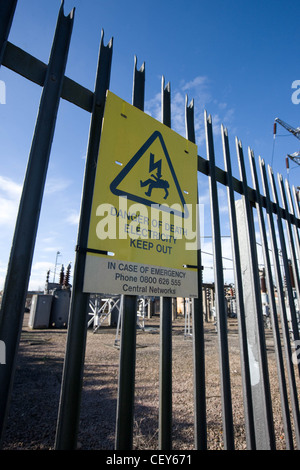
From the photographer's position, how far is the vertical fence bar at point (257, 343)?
6.41ft

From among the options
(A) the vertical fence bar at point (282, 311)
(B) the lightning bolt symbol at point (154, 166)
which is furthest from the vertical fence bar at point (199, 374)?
(A) the vertical fence bar at point (282, 311)

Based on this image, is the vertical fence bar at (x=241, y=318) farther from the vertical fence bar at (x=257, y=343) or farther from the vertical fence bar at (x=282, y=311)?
the vertical fence bar at (x=282, y=311)

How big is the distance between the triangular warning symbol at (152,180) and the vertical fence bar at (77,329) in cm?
20

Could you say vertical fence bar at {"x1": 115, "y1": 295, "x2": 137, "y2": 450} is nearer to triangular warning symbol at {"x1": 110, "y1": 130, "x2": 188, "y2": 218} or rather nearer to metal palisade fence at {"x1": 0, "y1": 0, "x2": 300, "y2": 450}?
metal palisade fence at {"x1": 0, "y1": 0, "x2": 300, "y2": 450}

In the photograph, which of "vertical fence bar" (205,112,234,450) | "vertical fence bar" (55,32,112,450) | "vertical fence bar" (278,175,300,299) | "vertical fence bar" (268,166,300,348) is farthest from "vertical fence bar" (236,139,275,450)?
"vertical fence bar" (55,32,112,450)

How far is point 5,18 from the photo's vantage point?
132 cm

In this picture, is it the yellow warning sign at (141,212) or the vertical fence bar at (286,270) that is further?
the vertical fence bar at (286,270)

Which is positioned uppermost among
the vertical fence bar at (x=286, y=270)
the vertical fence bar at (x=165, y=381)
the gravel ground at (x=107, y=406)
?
the vertical fence bar at (x=286, y=270)

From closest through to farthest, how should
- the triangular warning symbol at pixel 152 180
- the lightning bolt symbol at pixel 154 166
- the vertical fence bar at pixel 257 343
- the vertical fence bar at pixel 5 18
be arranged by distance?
the vertical fence bar at pixel 5 18 < the triangular warning symbol at pixel 152 180 < the lightning bolt symbol at pixel 154 166 < the vertical fence bar at pixel 257 343

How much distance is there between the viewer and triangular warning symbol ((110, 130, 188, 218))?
1522 millimetres

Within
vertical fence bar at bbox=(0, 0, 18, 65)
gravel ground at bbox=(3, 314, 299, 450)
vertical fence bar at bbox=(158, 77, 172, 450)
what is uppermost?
vertical fence bar at bbox=(0, 0, 18, 65)
